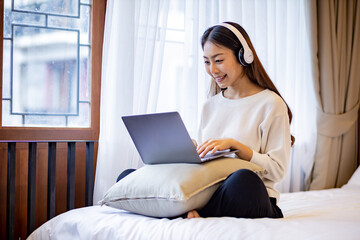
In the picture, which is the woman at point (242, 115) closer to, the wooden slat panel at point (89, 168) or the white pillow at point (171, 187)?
the white pillow at point (171, 187)

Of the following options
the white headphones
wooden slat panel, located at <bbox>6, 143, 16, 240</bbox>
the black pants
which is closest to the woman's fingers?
the black pants

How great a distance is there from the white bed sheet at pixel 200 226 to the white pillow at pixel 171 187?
0.13 ft

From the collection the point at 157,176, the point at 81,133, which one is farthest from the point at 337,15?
the point at 157,176

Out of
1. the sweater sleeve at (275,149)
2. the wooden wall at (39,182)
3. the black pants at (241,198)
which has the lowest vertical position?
the wooden wall at (39,182)

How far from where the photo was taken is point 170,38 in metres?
2.54

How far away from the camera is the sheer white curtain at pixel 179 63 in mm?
2307

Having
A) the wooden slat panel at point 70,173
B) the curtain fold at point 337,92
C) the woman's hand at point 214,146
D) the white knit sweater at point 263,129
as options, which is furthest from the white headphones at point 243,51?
the curtain fold at point 337,92

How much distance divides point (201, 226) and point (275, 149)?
0.49 metres

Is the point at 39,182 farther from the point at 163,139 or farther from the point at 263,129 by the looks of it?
the point at 263,129

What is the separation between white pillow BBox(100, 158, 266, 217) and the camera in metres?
1.40

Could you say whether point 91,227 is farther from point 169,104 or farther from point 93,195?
point 169,104

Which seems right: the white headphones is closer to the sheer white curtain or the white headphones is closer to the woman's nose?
the woman's nose

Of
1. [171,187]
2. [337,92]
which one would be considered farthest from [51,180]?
[337,92]

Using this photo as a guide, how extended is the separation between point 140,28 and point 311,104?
A: 3.98 ft
